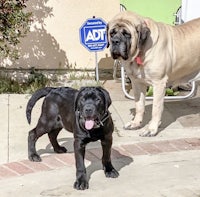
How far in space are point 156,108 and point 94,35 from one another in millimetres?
1829

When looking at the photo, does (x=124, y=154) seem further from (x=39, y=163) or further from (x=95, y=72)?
(x=95, y=72)

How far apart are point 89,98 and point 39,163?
102 centimetres

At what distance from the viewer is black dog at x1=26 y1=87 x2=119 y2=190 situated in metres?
4.18

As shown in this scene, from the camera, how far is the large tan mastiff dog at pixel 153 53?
207 inches

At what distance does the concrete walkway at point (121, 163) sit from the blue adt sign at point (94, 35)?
1129 mm

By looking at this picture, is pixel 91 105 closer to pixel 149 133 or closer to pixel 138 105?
pixel 149 133

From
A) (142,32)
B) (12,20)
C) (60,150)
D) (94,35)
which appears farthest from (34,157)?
(94,35)

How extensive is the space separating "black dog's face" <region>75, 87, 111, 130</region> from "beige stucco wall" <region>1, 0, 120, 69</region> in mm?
3607

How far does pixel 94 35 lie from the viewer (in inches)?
280

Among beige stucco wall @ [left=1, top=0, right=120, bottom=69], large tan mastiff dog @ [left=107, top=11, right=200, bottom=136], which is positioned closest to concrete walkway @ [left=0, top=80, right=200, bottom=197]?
large tan mastiff dog @ [left=107, top=11, right=200, bottom=136]

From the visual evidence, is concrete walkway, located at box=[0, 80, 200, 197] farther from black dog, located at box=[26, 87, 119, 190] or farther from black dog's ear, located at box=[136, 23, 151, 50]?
black dog's ear, located at box=[136, 23, 151, 50]

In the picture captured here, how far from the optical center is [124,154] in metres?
5.12

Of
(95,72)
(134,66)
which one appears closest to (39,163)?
(134,66)

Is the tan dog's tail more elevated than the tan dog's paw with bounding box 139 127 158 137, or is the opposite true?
the tan dog's tail
